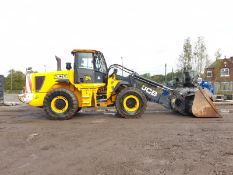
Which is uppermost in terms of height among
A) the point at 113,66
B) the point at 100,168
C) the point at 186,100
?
the point at 113,66

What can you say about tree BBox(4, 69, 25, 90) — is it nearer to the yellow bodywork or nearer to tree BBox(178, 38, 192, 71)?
tree BBox(178, 38, 192, 71)

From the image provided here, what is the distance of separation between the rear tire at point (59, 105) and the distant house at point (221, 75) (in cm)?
2600

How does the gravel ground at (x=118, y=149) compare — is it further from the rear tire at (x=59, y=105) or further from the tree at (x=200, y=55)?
the tree at (x=200, y=55)

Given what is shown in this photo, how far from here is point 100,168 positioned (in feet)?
16.6

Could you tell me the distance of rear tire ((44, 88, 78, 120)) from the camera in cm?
1108

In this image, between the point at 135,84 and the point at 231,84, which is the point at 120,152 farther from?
the point at 231,84

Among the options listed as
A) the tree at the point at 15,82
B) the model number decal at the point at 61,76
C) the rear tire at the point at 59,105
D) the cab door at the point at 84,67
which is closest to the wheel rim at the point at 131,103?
the cab door at the point at 84,67

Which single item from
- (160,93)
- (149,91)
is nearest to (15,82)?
(149,91)

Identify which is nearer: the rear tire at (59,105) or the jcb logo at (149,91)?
the rear tire at (59,105)

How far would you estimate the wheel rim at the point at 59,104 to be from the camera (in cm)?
1112

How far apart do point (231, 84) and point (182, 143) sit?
4356 cm

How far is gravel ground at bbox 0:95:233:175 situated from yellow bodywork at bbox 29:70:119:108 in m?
1.89

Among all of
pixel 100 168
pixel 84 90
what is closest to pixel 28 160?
pixel 100 168

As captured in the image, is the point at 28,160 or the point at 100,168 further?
the point at 28,160
